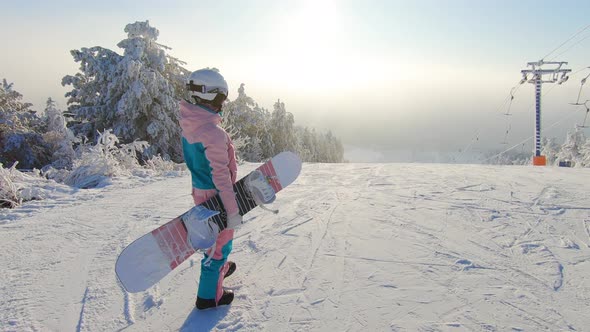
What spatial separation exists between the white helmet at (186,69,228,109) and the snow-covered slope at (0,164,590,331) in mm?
1578

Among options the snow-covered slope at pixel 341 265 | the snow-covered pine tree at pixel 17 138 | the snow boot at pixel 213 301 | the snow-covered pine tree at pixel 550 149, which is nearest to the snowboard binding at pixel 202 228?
the snow boot at pixel 213 301

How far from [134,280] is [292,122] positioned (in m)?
34.1

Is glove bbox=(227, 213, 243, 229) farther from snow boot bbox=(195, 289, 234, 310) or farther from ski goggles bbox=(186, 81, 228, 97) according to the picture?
ski goggles bbox=(186, 81, 228, 97)

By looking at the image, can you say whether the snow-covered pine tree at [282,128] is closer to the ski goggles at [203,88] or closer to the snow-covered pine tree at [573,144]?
the snow-covered pine tree at [573,144]

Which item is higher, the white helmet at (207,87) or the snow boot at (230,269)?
the white helmet at (207,87)

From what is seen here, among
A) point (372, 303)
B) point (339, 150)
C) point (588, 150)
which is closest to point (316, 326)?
point (372, 303)

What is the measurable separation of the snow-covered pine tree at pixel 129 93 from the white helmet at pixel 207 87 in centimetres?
1789

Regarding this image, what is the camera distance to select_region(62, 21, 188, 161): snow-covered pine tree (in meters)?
18.8

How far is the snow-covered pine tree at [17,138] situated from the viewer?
45.4 ft

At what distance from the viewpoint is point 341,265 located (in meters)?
3.37

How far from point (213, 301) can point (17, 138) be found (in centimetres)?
1538

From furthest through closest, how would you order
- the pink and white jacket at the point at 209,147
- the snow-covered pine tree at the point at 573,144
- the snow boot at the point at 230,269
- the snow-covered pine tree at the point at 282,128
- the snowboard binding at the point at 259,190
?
1. the snow-covered pine tree at the point at 282,128
2. the snow-covered pine tree at the point at 573,144
3. the snow boot at the point at 230,269
4. the snowboard binding at the point at 259,190
5. the pink and white jacket at the point at 209,147

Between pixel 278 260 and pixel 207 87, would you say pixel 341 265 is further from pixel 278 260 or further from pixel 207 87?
pixel 207 87

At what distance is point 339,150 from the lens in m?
55.3
